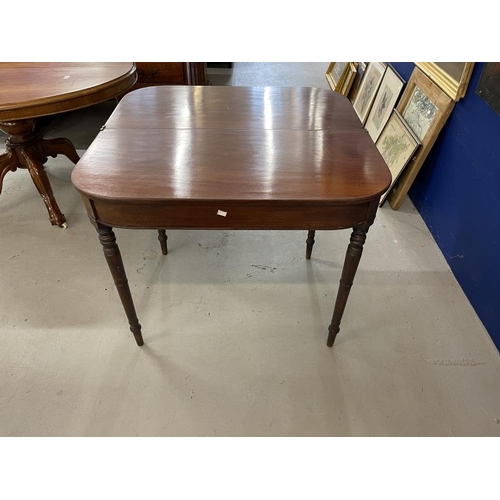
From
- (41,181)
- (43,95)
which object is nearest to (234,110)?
(43,95)

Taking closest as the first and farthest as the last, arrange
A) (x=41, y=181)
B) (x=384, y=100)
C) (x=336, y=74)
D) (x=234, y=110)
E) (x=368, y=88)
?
(x=234, y=110), (x=41, y=181), (x=384, y=100), (x=368, y=88), (x=336, y=74)

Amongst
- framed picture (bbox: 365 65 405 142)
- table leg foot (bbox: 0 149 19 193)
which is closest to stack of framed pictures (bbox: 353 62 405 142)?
framed picture (bbox: 365 65 405 142)

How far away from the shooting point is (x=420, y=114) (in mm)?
2059

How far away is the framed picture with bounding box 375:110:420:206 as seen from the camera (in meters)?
2.05

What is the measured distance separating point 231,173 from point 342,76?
2.88m

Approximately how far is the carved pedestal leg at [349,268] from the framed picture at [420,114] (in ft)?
3.65

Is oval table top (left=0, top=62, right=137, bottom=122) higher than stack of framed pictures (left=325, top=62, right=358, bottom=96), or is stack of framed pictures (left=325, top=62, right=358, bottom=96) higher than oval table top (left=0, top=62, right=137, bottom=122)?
oval table top (left=0, top=62, right=137, bottom=122)

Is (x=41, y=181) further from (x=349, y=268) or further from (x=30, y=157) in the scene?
(x=349, y=268)

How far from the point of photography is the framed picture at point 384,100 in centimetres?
238

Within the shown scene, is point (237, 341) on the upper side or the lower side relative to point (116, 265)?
lower

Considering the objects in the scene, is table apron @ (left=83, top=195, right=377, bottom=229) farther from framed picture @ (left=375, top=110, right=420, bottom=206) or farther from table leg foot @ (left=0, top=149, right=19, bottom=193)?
table leg foot @ (left=0, top=149, right=19, bottom=193)

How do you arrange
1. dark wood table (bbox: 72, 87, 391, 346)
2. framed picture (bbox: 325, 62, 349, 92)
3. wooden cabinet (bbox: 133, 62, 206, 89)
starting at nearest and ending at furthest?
dark wood table (bbox: 72, 87, 391, 346)
wooden cabinet (bbox: 133, 62, 206, 89)
framed picture (bbox: 325, 62, 349, 92)

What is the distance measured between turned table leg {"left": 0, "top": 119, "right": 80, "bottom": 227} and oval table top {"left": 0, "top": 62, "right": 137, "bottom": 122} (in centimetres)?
27

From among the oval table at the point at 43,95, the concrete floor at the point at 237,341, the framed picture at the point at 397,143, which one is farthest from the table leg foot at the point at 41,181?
the framed picture at the point at 397,143
